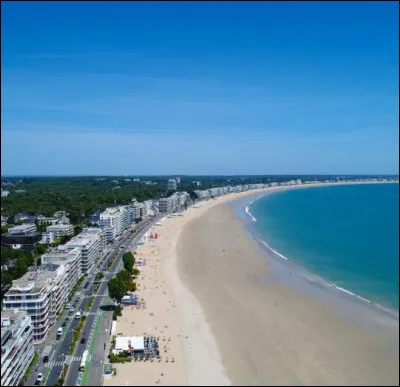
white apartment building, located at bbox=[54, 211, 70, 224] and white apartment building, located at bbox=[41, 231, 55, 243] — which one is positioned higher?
white apartment building, located at bbox=[54, 211, 70, 224]

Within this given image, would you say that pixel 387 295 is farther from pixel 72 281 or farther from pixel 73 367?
pixel 72 281

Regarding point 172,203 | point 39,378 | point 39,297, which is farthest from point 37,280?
point 172,203

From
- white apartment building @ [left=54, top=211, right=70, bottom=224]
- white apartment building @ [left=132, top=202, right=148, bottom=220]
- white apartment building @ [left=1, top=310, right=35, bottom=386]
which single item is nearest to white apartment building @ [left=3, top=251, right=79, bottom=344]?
white apartment building @ [left=1, top=310, right=35, bottom=386]

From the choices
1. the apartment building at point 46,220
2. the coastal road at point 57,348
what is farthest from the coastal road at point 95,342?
the apartment building at point 46,220

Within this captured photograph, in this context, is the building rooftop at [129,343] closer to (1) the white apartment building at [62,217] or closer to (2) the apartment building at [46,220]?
(2) the apartment building at [46,220]

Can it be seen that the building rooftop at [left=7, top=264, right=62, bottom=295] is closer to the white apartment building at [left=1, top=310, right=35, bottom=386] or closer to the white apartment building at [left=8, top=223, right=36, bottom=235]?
the white apartment building at [left=1, top=310, right=35, bottom=386]

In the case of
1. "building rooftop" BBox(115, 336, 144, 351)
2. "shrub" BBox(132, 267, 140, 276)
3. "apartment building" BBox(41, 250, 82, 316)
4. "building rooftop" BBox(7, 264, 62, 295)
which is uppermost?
"building rooftop" BBox(7, 264, 62, 295)
